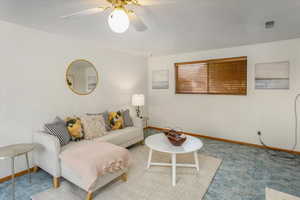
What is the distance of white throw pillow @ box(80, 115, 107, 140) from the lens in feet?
9.23

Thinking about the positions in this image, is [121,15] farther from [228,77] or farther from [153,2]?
[228,77]

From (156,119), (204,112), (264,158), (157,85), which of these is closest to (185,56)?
(157,85)

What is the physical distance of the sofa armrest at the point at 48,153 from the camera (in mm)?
2162

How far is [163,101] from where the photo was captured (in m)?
5.01

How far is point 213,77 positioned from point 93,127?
10.3 feet

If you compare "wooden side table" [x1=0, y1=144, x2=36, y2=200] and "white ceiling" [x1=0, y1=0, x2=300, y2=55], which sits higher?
"white ceiling" [x1=0, y1=0, x2=300, y2=55]

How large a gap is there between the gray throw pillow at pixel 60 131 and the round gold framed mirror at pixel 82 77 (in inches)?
35.0

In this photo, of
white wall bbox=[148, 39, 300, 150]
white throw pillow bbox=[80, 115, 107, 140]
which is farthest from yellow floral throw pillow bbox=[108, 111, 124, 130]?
white wall bbox=[148, 39, 300, 150]

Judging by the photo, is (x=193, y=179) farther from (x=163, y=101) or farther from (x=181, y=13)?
(x=163, y=101)

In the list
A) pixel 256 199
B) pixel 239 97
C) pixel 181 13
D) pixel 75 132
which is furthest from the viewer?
pixel 239 97

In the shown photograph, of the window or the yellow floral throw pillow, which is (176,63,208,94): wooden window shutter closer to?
the window

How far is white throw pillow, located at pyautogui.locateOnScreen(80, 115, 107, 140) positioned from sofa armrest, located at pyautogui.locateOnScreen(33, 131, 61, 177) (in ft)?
2.05

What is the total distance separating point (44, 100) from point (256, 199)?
3.50 m

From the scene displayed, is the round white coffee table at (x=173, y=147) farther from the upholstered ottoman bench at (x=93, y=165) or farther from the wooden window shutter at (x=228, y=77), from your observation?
the wooden window shutter at (x=228, y=77)
